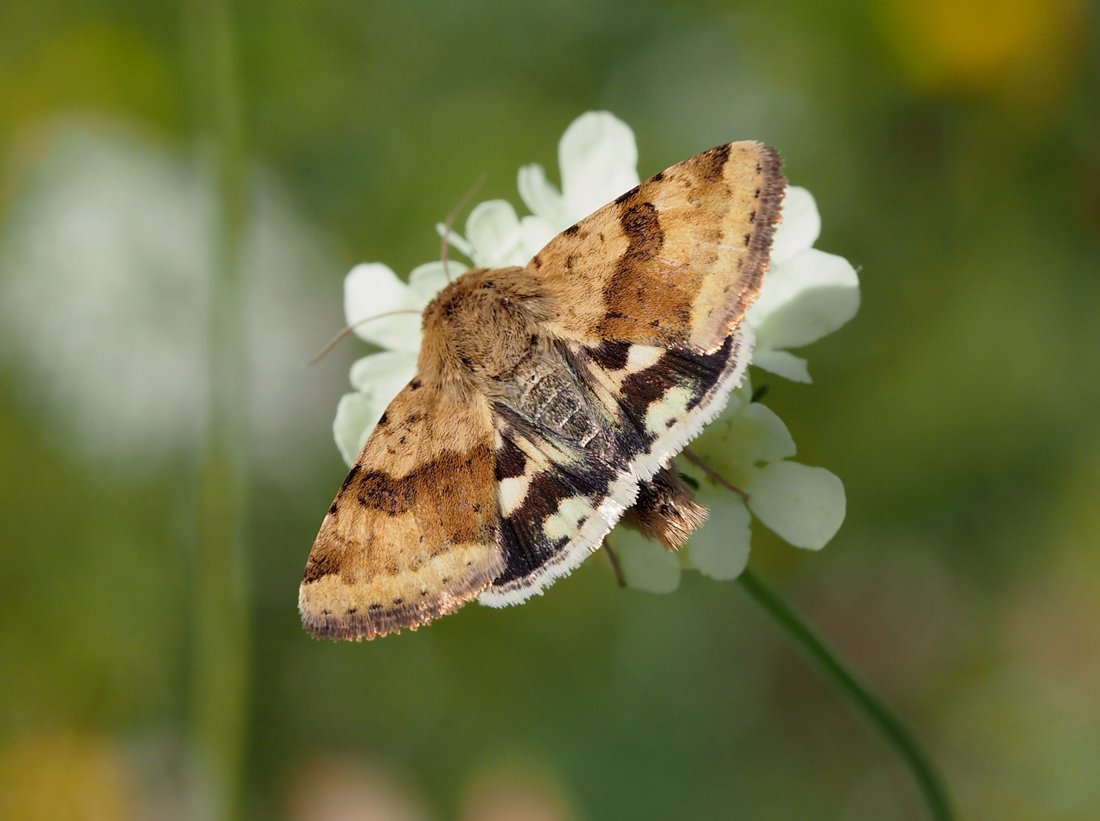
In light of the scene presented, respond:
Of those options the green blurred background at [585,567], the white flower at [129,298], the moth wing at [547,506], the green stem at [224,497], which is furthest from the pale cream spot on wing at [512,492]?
the white flower at [129,298]

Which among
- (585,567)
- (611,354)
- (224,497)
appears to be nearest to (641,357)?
(611,354)

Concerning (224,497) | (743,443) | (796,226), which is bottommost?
(743,443)

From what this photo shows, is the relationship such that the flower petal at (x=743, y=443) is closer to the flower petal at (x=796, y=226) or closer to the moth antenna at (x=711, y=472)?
Answer: the moth antenna at (x=711, y=472)

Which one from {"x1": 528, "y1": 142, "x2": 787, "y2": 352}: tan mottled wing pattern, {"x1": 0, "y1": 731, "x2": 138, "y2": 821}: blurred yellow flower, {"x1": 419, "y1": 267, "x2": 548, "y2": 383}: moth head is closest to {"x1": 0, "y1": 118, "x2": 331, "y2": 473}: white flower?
{"x1": 0, "y1": 731, "x2": 138, "y2": 821}: blurred yellow flower

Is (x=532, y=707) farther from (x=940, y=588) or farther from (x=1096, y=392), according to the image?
(x=1096, y=392)

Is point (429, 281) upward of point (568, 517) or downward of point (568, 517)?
upward

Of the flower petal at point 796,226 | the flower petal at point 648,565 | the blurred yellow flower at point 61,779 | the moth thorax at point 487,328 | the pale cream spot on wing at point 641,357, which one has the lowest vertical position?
the flower petal at point 648,565

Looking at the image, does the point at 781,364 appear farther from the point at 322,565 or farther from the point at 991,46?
the point at 991,46
